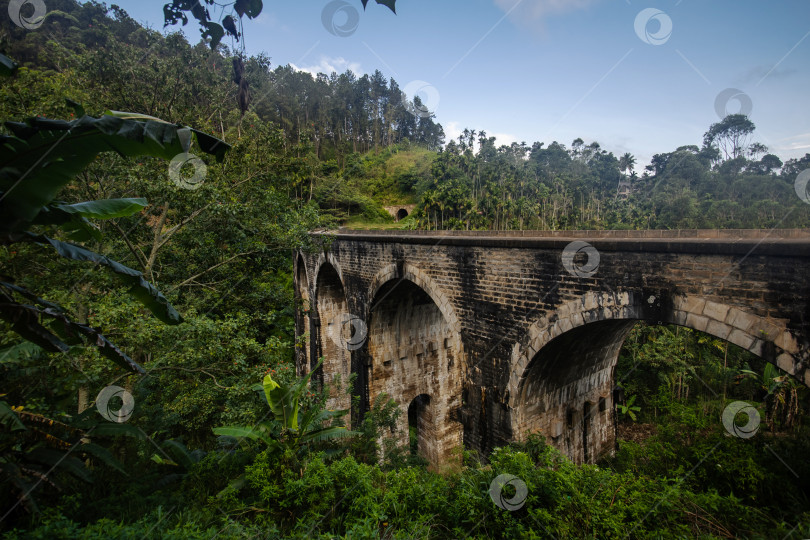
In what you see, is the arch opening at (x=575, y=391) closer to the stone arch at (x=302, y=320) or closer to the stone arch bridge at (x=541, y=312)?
the stone arch bridge at (x=541, y=312)

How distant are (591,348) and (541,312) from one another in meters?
1.84

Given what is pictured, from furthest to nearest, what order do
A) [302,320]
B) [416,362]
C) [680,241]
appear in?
[302,320] < [416,362] < [680,241]

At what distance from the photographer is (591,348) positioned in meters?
6.76

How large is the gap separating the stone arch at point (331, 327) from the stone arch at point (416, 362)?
298 centimetres

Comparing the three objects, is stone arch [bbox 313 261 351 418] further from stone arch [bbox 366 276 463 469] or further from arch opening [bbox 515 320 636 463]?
arch opening [bbox 515 320 636 463]

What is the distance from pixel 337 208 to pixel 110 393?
29958mm

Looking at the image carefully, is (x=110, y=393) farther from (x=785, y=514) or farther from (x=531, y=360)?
(x=785, y=514)

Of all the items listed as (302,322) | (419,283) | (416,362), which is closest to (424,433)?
(416,362)

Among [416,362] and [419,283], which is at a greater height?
[419,283]

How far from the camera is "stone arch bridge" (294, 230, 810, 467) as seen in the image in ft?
12.2

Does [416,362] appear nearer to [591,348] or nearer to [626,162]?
[591,348]

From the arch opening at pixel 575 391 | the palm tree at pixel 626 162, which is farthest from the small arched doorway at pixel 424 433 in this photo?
the palm tree at pixel 626 162

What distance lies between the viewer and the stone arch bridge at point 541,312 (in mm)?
3729

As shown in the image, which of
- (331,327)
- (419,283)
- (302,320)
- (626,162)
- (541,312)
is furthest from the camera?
(626,162)
